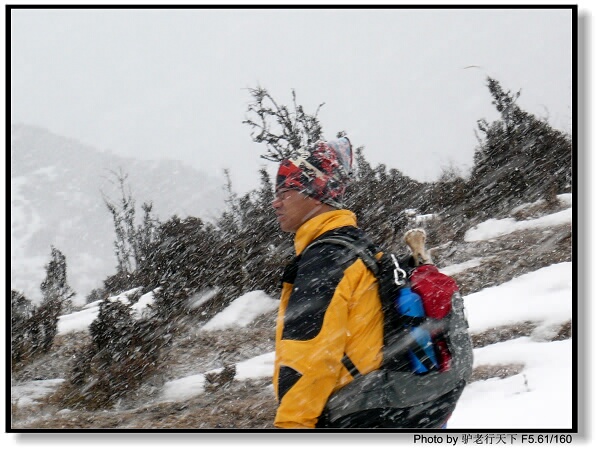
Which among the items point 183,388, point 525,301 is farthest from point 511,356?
point 183,388

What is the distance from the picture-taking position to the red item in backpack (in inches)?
55.9

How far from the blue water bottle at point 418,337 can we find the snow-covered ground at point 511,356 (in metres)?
1.23

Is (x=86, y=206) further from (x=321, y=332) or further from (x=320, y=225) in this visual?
(x=321, y=332)

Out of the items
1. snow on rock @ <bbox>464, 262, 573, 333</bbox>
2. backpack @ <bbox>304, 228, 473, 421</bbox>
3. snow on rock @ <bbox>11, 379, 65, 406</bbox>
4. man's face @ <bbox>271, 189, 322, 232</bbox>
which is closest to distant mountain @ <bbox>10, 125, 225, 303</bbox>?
snow on rock @ <bbox>11, 379, 65, 406</bbox>

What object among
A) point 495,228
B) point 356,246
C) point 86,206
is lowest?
point 356,246

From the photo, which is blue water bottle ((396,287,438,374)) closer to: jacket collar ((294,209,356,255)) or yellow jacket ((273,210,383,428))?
yellow jacket ((273,210,383,428))

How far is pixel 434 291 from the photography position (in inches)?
56.0

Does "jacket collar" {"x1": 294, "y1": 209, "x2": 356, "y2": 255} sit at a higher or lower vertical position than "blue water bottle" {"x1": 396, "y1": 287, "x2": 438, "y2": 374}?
higher

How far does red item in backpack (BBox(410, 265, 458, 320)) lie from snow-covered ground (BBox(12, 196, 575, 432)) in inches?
51.1

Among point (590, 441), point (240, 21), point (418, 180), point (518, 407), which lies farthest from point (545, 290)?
point (418, 180)

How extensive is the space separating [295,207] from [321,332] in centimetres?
40

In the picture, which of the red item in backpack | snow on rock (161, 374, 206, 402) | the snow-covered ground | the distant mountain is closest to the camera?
the red item in backpack

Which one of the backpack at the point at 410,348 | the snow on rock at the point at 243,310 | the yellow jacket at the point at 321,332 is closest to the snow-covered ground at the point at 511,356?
the snow on rock at the point at 243,310

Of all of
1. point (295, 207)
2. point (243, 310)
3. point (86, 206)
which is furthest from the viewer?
point (86, 206)
